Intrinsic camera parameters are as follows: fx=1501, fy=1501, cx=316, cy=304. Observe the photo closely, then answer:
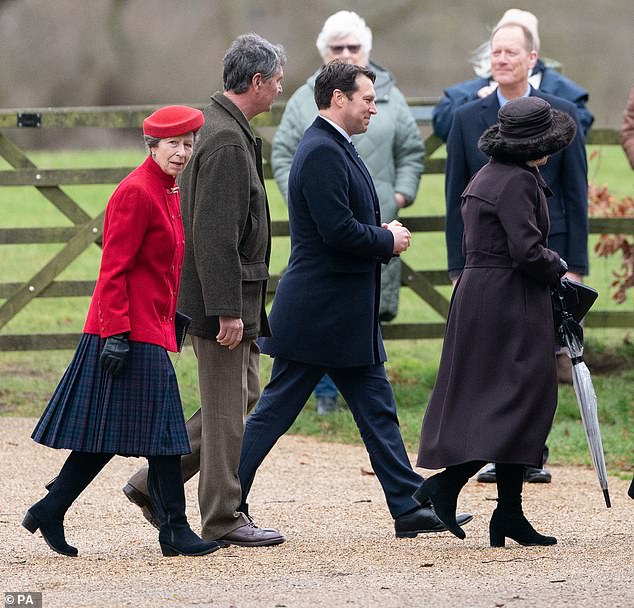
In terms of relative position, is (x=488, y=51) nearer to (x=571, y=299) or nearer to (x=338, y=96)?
(x=338, y=96)

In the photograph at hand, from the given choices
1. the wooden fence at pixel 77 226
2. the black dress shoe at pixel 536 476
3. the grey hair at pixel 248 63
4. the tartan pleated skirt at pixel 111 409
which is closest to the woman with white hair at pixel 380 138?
the wooden fence at pixel 77 226

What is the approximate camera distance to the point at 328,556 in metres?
5.25

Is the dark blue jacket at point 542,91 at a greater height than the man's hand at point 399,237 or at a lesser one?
greater

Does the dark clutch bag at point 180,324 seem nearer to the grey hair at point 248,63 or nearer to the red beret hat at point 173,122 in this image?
the red beret hat at point 173,122

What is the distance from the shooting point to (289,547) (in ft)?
18.1

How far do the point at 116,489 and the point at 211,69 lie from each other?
1773 centimetres

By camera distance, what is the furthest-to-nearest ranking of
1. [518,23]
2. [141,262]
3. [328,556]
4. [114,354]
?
[518,23]
[328,556]
[141,262]
[114,354]

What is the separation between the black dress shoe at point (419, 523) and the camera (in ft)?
18.4

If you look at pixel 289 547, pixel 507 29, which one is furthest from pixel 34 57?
pixel 289 547

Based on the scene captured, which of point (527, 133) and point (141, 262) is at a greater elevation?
point (527, 133)

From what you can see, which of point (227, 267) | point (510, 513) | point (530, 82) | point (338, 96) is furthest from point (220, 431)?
point (530, 82)

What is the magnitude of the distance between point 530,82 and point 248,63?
8.18 ft

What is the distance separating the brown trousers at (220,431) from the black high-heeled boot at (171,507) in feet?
0.69

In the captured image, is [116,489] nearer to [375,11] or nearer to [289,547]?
[289,547]
